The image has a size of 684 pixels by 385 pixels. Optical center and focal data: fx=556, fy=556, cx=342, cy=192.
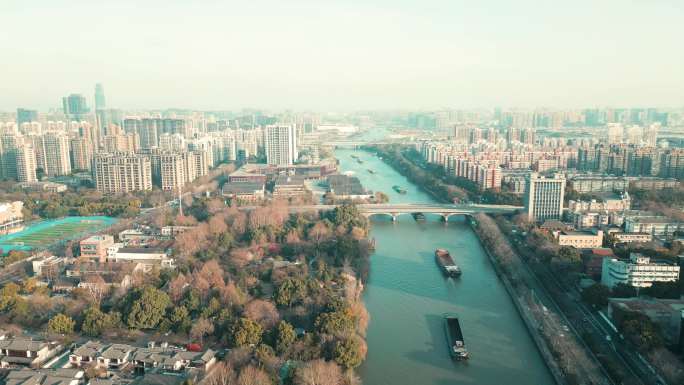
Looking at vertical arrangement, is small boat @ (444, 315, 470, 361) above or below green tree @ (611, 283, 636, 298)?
below

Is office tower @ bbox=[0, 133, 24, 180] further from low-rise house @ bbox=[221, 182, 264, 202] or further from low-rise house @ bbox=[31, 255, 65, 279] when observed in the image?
low-rise house @ bbox=[31, 255, 65, 279]

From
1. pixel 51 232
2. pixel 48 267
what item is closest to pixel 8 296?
pixel 48 267

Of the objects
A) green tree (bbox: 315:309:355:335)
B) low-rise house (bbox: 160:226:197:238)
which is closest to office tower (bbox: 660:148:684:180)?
low-rise house (bbox: 160:226:197:238)

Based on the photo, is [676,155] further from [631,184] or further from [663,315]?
[663,315]

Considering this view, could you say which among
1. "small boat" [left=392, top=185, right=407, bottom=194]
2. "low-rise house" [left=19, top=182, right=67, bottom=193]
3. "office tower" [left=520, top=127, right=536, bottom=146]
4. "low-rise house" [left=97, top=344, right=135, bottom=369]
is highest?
"office tower" [left=520, top=127, right=536, bottom=146]

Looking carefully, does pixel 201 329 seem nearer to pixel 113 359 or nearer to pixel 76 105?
pixel 113 359

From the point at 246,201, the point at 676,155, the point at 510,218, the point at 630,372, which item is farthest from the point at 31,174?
the point at 676,155

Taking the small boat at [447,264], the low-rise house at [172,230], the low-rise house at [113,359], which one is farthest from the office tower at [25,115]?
the low-rise house at [113,359]
